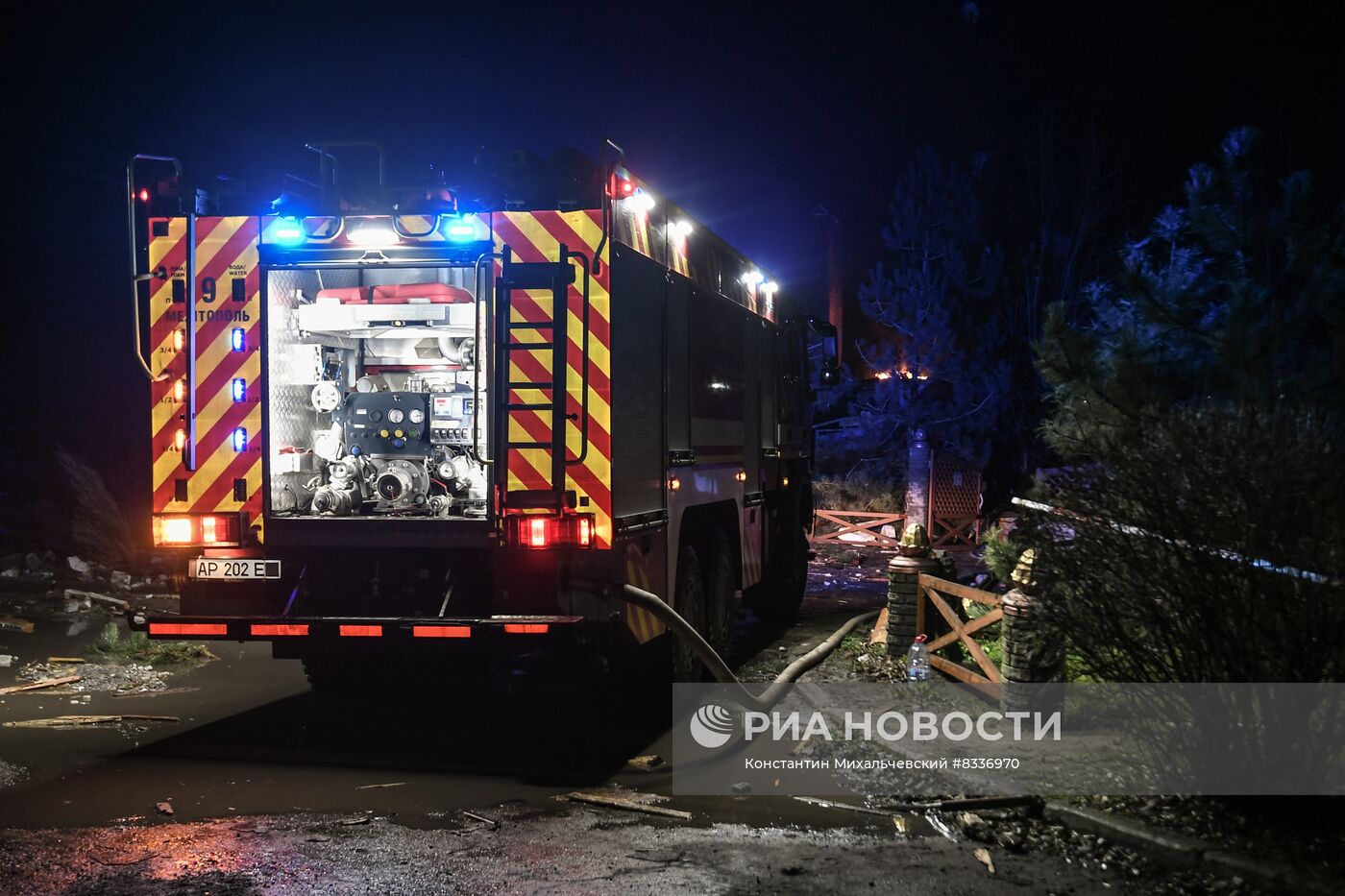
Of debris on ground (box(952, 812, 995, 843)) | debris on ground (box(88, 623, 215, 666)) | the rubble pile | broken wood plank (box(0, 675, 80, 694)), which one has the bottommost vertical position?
debris on ground (box(952, 812, 995, 843))

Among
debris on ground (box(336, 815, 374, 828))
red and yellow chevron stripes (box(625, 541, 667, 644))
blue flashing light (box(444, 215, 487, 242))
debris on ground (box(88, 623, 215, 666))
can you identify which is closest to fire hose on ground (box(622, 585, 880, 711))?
red and yellow chevron stripes (box(625, 541, 667, 644))

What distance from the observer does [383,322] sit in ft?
24.8

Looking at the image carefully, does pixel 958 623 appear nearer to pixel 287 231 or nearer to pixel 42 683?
pixel 287 231

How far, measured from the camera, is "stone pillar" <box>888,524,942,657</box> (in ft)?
29.8

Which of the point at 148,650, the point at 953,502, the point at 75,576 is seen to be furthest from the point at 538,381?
the point at 953,502

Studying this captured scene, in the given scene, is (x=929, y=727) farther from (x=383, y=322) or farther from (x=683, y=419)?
(x=383, y=322)

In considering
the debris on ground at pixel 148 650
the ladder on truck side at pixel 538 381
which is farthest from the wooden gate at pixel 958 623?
the debris on ground at pixel 148 650

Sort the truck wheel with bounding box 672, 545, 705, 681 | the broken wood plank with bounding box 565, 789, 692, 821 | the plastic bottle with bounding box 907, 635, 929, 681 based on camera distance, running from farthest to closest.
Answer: the truck wheel with bounding box 672, 545, 705, 681, the plastic bottle with bounding box 907, 635, 929, 681, the broken wood plank with bounding box 565, 789, 692, 821

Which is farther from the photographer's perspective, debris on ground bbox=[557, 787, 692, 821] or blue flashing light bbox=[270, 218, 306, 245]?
blue flashing light bbox=[270, 218, 306, 245]

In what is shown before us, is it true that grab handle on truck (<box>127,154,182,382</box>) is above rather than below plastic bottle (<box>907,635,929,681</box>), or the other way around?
above

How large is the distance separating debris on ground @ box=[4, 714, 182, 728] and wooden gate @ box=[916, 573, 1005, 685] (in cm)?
536

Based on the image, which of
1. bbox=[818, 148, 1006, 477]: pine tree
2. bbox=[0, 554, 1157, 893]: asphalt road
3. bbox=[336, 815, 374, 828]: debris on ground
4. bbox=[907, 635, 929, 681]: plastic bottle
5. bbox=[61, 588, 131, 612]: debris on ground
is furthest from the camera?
bbox=[818, 148, 1006, 477]: pine tree

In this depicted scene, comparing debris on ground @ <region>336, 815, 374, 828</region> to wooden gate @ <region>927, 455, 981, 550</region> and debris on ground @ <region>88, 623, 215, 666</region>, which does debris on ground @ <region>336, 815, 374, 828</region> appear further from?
wooden gate @ <region>927, 455, 981, 550</region>

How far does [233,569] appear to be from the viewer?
7246 mm
